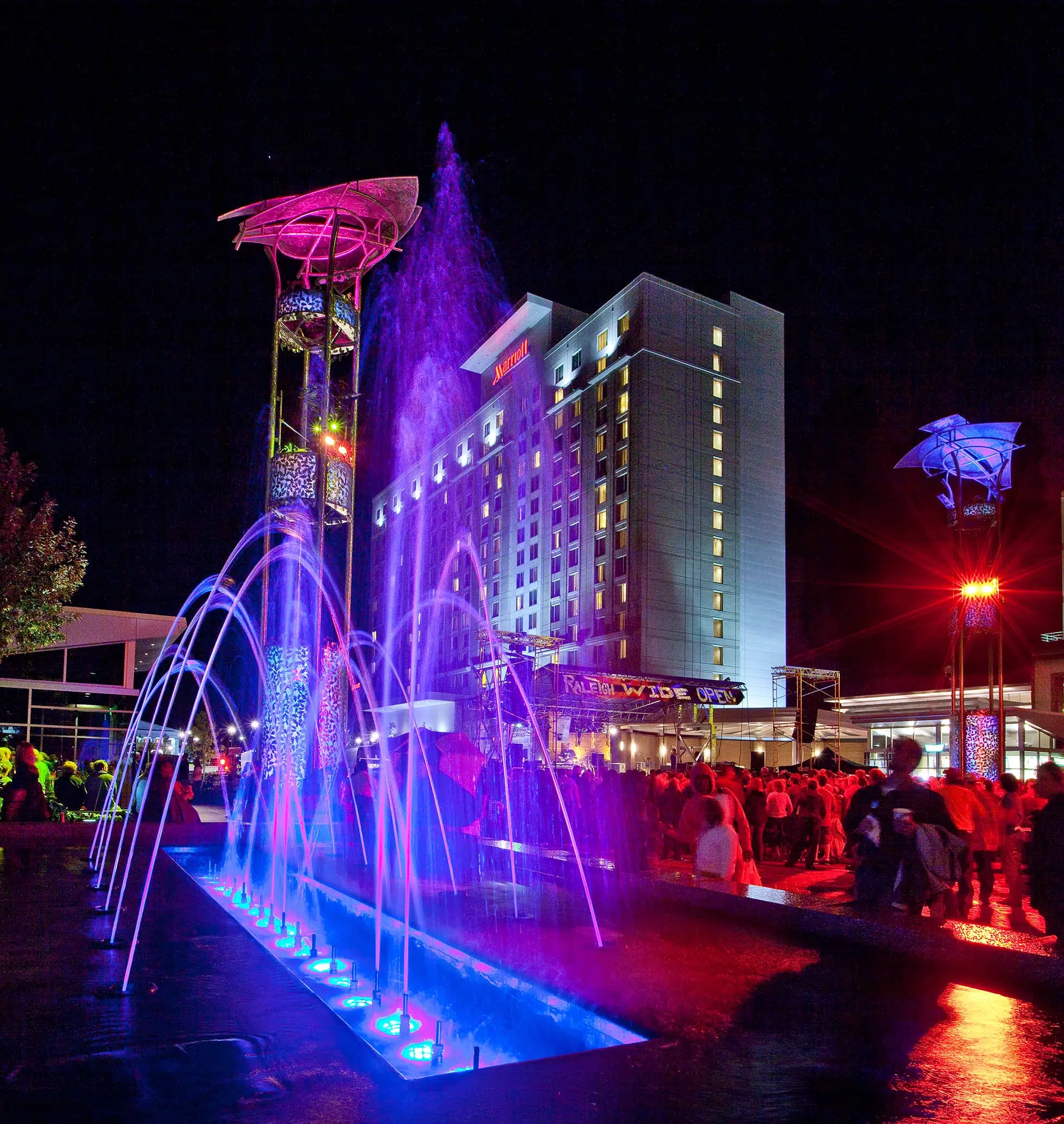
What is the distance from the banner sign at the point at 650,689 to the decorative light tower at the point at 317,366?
6.81 metres

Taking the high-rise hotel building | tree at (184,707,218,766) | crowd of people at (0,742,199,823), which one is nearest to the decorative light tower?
crowd of people at (0,742,199,823)

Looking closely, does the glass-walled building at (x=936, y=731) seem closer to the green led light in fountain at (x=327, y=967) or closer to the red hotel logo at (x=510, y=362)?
the green led light in fountain at (x=327, y=967)

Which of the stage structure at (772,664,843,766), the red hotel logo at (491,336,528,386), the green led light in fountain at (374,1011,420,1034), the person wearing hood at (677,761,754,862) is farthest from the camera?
the red hotel logo at (491,336,528,386)

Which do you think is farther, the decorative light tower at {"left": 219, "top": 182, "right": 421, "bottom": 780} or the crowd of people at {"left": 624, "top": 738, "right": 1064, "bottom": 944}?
the decorative light tower at {"left": 219, "top": 182, "right": 421, "bottom": 780}

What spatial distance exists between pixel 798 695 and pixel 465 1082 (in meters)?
26.4

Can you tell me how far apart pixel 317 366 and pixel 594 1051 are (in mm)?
25005

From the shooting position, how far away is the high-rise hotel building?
184 ft

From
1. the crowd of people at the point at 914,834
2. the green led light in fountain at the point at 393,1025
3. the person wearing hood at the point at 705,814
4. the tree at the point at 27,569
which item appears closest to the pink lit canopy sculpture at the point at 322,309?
the tree at the point at 27,569

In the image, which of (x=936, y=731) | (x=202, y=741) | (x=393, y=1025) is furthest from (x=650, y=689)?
(x=202, y=741)

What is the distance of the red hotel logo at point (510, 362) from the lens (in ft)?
232

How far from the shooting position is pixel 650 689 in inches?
1150

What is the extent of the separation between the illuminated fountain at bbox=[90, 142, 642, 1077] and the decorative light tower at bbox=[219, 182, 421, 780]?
2.3 inches

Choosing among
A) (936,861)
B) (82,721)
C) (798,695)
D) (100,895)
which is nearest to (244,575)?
(82,721)

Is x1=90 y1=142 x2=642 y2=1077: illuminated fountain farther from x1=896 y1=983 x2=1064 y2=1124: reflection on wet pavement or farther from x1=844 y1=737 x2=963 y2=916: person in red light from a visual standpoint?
x1=844 y1=737 x2=963 y2=916: person in red light
